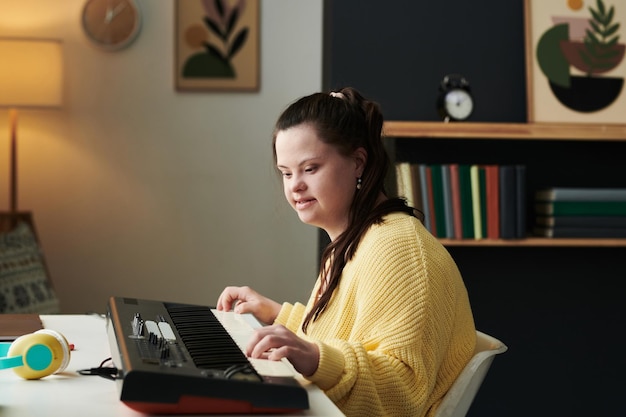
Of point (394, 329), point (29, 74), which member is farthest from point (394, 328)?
point (29, 74)

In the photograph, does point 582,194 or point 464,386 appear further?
point 582,194

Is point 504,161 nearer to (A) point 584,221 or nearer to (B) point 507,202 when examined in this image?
(B) point 507,202

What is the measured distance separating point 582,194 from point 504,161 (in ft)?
1.03

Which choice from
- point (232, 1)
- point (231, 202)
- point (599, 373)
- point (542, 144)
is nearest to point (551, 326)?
point (599, 373)

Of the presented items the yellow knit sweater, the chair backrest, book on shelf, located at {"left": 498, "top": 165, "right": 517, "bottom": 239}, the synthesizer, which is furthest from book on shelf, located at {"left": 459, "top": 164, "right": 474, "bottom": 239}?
the synthesizer

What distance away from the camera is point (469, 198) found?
10.8ft

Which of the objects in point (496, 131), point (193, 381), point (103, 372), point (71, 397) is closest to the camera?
point (193, 381)

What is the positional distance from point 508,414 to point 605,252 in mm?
685

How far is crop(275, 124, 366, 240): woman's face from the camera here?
1734 mm

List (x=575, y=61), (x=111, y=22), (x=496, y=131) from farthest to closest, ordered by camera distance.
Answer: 1. (x=111, y=22)
2. (x=575, y=61)
3. (x=496, y=131)

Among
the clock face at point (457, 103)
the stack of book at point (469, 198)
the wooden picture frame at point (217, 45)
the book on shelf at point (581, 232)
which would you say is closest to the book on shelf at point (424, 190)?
the stack of book at point (469, 198)

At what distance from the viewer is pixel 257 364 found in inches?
51.9

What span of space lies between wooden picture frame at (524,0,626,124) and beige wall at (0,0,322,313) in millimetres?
1710

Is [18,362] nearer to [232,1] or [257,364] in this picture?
[257,364]
